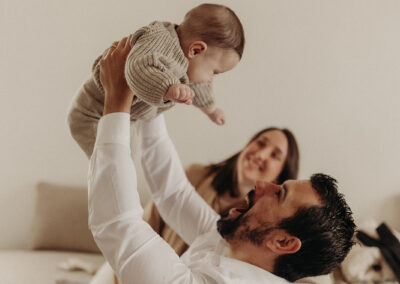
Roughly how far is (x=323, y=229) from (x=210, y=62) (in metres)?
0.41

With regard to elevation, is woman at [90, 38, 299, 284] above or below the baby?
below

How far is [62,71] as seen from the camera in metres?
1.37

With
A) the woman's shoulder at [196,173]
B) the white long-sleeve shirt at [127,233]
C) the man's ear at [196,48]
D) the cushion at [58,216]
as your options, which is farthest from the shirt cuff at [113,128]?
the cushion at [58,216]

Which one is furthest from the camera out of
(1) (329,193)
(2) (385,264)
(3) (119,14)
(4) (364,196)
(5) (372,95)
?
(4) (364,196)

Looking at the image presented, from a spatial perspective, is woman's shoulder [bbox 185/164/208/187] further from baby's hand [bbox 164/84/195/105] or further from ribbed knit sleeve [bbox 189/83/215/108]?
baby's hand [bbox 164/84/195/105]

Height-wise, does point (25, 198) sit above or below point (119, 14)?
below

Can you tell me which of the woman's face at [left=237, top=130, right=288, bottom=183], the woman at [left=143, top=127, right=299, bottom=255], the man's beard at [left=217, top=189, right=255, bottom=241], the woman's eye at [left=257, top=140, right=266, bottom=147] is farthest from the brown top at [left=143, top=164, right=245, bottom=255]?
the man's beard at [left=217, top=189, right=255, bottom=241]

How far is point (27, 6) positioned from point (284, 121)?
1.11 m

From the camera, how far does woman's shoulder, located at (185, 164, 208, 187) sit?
1628 mm

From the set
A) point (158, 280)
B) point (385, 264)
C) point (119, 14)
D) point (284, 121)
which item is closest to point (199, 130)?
point (284, 121)

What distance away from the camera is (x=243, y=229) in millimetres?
889

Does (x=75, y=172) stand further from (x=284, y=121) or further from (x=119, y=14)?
(x=284, y=121)

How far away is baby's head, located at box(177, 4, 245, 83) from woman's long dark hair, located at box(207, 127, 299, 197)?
3.03 ft

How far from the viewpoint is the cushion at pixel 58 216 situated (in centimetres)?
167
